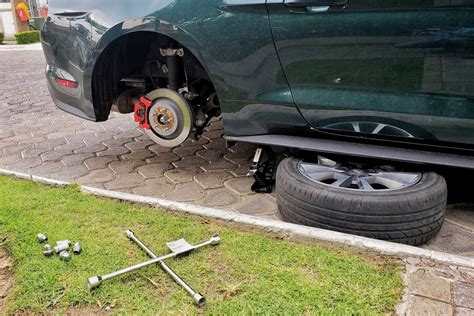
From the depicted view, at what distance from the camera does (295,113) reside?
7.88 feet

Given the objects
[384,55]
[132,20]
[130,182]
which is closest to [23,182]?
[130,182]

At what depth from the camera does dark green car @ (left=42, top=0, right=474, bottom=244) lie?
6.56ft

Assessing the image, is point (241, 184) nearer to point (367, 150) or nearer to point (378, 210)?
point (367, 150)

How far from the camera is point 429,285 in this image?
1688 mm

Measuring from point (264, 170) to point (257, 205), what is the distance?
29cm

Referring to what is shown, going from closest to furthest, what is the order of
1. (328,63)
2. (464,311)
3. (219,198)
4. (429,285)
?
(464,311) → (429,285) → (328,63) → (219,198)

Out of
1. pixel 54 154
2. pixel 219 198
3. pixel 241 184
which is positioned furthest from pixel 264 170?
pixel 54 154

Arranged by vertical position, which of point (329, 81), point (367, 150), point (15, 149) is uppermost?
point (329, 81)

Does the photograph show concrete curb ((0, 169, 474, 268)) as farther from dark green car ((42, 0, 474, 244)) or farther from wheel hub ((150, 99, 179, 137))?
wheel hub ((150, 99, 179, 137))

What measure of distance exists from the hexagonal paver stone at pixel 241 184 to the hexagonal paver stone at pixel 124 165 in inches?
30.0

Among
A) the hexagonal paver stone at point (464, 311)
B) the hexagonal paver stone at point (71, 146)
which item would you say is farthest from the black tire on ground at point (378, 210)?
the hexagonal paver stone at point (71, 146)

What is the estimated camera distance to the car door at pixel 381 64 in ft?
6.51

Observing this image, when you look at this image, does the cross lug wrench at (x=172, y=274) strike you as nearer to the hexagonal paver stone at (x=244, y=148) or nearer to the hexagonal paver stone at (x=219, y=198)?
the hexagonal paver stone at (x=219, y=198)

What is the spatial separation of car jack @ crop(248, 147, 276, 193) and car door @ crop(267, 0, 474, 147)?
45 centimetres
